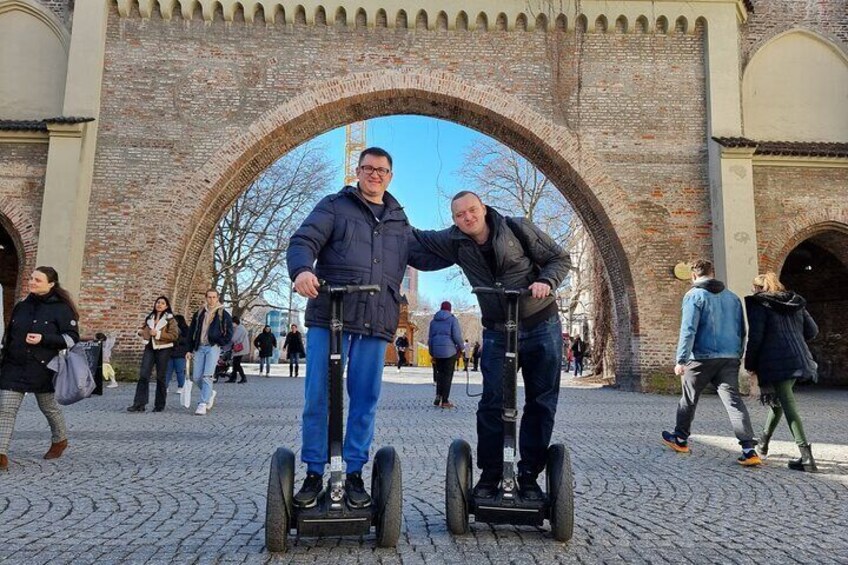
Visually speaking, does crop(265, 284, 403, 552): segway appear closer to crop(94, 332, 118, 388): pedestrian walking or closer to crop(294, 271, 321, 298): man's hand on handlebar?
crop(294, 271, 321, 298): man's hand on handlebar

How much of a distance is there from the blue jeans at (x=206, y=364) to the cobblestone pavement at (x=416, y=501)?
1.10m

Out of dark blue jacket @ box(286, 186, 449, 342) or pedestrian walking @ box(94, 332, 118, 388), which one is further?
pedestrian walking @ box(94, 332, 118, 388)

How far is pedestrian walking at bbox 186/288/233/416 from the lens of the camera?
30.6 feet

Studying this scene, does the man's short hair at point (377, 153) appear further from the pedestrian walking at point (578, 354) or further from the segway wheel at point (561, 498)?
the pedestrian walking at point (578, 354)

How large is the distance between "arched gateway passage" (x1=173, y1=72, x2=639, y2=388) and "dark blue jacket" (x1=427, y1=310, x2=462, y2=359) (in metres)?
5.59

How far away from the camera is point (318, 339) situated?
319 cm

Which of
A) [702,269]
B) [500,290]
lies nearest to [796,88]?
[702,269]

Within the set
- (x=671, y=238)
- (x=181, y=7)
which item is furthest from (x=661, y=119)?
(x=181, y=7)

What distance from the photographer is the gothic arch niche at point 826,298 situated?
18.0 metres

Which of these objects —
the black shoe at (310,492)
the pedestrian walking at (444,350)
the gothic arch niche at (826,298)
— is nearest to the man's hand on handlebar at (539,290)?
the black shoe at (310,492)

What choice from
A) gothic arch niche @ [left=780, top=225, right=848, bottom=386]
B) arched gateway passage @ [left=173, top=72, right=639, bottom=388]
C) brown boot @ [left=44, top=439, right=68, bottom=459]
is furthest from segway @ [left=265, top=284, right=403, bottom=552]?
gothic arch niche @ [left=780, top=225, right=848, bottom=386]

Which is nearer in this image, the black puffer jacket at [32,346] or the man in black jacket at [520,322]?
the man in black jacket at [520,322]

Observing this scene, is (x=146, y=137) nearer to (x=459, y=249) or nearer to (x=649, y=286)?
(x=649, y=286)

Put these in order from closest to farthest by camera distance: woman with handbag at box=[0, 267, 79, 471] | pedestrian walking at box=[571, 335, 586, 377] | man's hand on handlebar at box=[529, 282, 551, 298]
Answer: man's hand on handlebar at box=[529, 282, 551, 298] < woman with handbag at box=[0, 267, 79, 471] < pedestrian walking at box=[571, 335, 586, 377]
